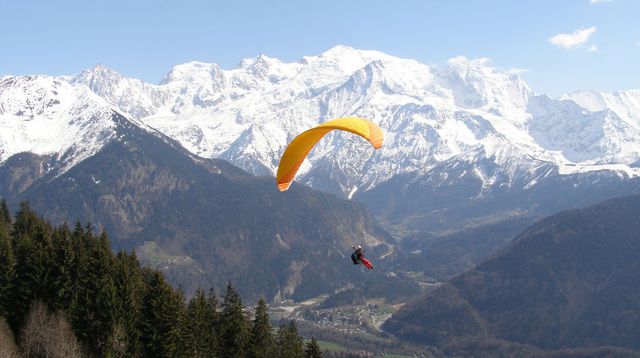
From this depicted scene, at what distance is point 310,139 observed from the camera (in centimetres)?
5997

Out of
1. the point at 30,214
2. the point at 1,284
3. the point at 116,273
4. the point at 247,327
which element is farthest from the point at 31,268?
the point at 30,214

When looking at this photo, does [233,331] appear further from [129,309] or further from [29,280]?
[29,280]

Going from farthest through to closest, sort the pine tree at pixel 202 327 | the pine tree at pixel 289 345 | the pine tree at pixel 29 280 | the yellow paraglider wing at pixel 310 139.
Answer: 1. the pine tree at pixel 289 345
2. the pine tree at pixel 202 327
3. the pine tree at pixel 29 280
4. the yellow paraglider wing at pixel 310 139

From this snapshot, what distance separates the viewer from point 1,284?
64.4 m

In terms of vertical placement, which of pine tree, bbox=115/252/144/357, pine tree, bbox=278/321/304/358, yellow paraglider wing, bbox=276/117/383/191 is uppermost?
yellow paraglider wing, bbox=276/117/383/191

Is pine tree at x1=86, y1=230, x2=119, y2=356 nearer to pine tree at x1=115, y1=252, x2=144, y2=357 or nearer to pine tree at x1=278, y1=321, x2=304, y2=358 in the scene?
pine tree at x1=115, y1=252, x2=144, y2=357

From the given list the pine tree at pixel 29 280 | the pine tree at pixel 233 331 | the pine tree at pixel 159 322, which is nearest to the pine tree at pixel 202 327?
the pine tree at pixel 233 331

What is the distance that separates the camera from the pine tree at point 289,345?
82.9 metres

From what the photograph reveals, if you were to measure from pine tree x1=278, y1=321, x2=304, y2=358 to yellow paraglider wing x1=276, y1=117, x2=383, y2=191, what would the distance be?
96.9 ft

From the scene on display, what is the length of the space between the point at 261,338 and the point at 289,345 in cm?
422

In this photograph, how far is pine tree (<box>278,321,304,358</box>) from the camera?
272 ft

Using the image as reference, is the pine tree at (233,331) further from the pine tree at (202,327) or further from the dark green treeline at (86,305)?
the dark green treeline at (86,305)

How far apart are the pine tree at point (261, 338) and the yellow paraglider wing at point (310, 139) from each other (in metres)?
26.5

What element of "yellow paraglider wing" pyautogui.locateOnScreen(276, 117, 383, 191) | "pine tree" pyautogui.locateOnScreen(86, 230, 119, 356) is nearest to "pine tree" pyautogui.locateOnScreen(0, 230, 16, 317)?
"pine tree" pyautogui.locateOnScreen(86, 230, 119, 356)
